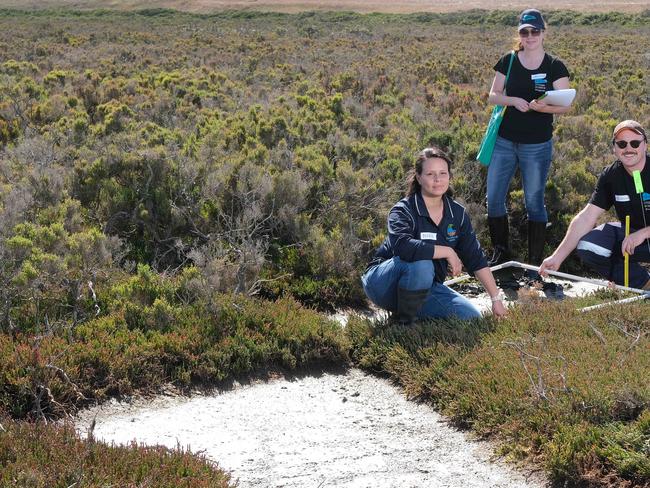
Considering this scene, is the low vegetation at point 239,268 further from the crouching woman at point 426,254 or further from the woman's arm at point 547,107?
the woman's arm at point 547,107

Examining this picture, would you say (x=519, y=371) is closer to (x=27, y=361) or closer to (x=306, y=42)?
(x=27, y=361)

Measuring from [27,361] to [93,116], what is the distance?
9541 mm

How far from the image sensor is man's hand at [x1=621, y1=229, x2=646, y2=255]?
6855mm

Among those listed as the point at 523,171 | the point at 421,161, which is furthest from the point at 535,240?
the point at 421,161

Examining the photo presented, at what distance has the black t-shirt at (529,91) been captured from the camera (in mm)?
7723

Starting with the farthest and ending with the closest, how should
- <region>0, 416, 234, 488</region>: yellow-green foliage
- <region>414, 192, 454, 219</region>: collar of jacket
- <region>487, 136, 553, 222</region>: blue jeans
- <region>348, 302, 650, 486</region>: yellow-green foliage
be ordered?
<region>487, 136, 553, 222</region>: blue jeans, <region>414, 192, 454, 219</region>: collar of jacket, <region>348, 302, 650, 486</region>: yellow-green foliage, <region>0, 416, 234, 488</region>: yellow-green foliage

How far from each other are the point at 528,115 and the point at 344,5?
74.2m

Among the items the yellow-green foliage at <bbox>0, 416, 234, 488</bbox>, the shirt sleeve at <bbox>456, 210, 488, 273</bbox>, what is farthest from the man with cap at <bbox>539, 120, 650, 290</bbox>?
the yellow-green foliage at <bbox>0, 416, 234, 488</bbox>

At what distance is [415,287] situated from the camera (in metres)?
6.03

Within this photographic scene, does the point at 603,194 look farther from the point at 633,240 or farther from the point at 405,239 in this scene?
the point at 405,239

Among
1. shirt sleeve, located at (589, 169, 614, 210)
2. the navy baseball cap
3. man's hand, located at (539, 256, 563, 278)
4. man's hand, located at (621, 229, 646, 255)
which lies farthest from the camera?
the navy baseball cap

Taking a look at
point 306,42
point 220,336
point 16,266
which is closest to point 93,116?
point 16,266

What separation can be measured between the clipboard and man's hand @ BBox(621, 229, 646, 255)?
137 cm

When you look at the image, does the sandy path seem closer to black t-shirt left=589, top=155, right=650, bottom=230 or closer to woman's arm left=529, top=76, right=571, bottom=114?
black t-shirt left=589, top=155, right=650, bottom=230
